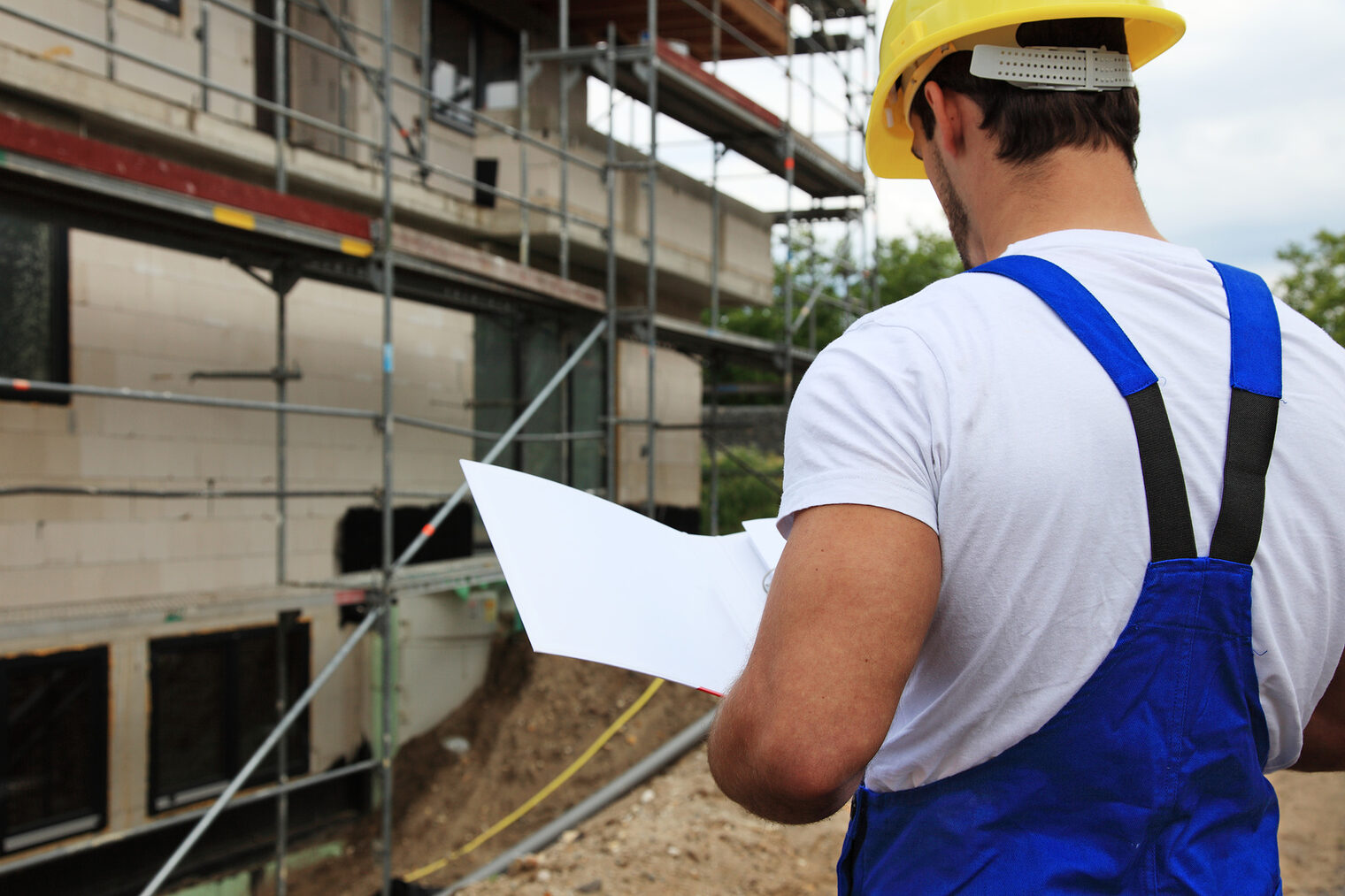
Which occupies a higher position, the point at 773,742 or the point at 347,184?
the point at 347,184

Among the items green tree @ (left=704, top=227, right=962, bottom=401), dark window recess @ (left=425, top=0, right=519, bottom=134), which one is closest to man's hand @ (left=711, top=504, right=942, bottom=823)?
dark window recess @ (left=425, top=0, right=519, bottom=134)

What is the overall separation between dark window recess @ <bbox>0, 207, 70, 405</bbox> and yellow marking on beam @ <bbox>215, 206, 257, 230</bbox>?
138cm

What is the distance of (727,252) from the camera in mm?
10453

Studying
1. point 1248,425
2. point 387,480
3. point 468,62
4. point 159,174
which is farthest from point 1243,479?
point 468,62

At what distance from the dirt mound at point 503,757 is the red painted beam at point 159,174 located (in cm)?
390

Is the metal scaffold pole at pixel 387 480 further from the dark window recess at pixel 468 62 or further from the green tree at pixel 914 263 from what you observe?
the green tree at pixel 914 263

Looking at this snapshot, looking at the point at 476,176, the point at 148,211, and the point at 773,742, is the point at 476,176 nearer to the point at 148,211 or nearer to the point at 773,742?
the point at 148,211

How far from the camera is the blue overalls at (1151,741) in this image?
88 centimetres

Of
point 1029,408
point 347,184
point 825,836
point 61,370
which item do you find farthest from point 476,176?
point 1029,408

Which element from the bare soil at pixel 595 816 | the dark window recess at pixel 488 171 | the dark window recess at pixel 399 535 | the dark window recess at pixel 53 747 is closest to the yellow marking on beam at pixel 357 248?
the dark window recess at pixel 399 535

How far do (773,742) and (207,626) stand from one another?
6.24 meters

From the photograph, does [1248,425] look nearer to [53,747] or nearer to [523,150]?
[53,747]

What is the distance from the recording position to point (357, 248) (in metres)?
5.10

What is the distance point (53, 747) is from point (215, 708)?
38.9 inches
